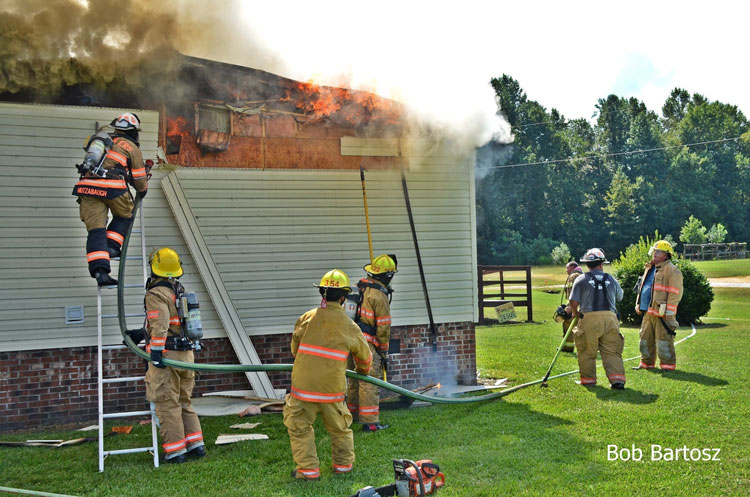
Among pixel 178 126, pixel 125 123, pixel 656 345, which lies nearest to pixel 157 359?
pixel 125 123

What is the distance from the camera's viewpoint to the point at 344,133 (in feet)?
32.0

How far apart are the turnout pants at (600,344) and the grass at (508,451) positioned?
303 mm

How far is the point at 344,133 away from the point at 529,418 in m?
4.80

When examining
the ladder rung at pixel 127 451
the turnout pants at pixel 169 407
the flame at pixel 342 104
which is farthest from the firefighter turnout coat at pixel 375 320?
the flame at pixel 342 104

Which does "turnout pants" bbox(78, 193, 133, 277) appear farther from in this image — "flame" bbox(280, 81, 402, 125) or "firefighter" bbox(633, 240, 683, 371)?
"firefighter" bbox(633, 240, 683, 371)

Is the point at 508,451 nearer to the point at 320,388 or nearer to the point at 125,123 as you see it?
the point at 320,388

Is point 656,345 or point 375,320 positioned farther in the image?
point 656,345

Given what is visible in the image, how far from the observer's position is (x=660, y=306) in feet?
33.2

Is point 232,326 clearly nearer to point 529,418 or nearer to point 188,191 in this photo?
point 188,191

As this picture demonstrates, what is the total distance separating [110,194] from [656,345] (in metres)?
8.27

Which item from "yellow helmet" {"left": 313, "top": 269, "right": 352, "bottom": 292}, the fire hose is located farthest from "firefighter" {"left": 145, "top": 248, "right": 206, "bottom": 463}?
"yellow helmet" {"left": 313, "top": 269, "right": 352, "bottom": 292}

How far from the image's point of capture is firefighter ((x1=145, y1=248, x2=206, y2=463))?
250 inches

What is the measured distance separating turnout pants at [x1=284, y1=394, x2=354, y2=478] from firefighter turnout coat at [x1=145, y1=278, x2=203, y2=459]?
133cm

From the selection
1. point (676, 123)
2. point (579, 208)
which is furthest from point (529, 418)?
point (676, 123)
